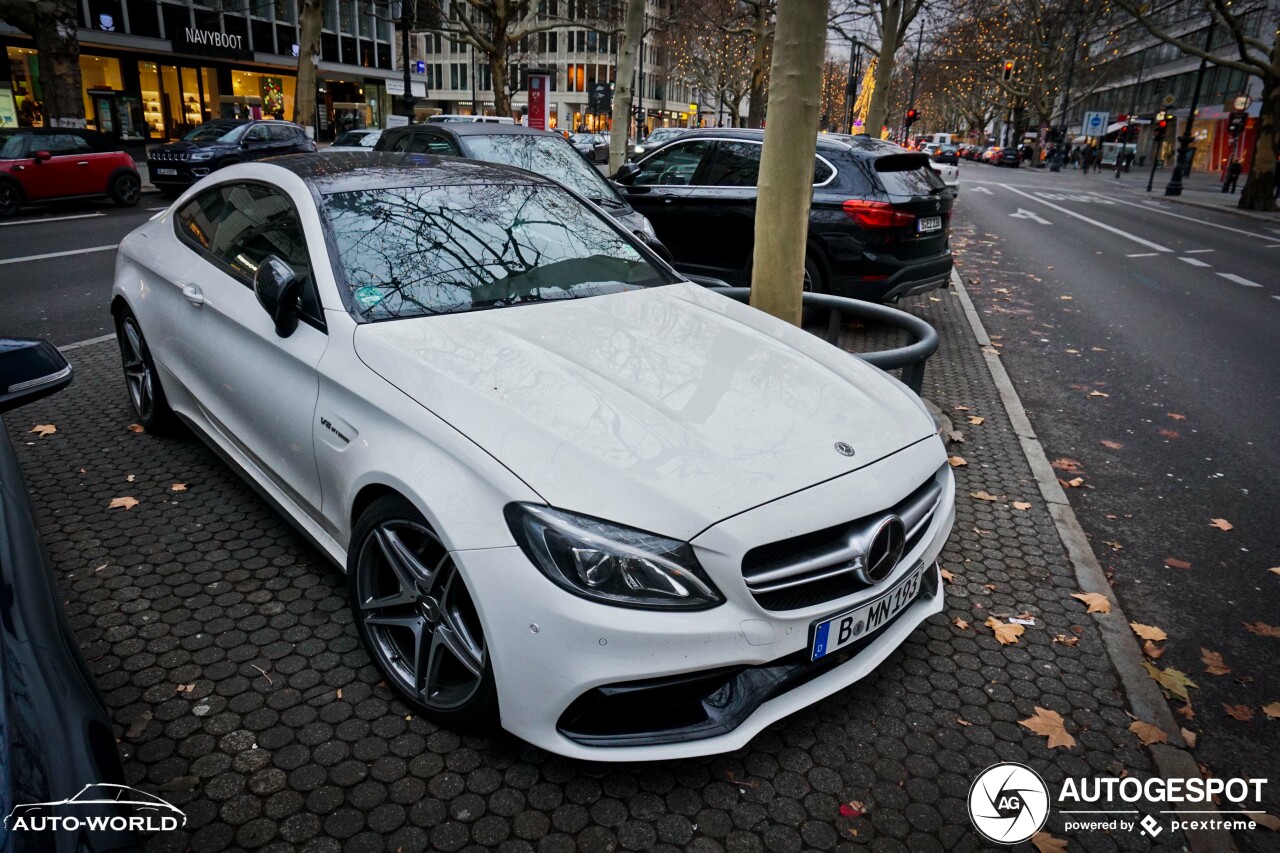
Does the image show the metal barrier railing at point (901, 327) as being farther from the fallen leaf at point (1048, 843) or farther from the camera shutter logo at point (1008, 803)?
the fallen leaf at point (1048, 843)

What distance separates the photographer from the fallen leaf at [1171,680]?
3352 mm

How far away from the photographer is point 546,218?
162 inches

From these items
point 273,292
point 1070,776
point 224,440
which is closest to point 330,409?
point 273,292

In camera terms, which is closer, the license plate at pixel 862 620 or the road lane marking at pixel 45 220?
the license plate at pixel 862 620

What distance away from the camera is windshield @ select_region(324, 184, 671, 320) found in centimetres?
339

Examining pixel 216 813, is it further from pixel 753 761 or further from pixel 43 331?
pixel 43 331

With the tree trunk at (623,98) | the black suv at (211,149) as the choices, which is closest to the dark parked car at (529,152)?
the tree trunk at (623,98)

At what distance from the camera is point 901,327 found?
532cm

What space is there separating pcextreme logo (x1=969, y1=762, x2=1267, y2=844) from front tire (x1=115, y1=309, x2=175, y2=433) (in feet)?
14.8

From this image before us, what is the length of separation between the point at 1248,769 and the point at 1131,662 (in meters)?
0.60

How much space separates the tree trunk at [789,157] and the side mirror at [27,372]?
4010mm

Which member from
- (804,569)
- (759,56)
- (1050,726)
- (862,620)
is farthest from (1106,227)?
(804,569)

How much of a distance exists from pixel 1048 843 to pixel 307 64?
1177 inches

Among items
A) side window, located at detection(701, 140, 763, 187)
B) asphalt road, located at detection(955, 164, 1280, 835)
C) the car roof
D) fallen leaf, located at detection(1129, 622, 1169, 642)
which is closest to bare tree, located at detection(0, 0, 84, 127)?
side window, located at detection(701, 140, 763, 187)
